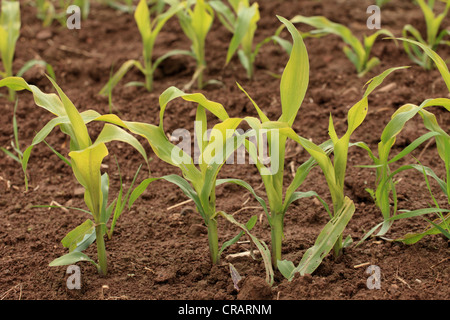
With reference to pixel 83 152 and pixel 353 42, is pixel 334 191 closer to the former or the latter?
pixel 83 152

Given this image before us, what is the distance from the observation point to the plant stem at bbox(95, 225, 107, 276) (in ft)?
6.11

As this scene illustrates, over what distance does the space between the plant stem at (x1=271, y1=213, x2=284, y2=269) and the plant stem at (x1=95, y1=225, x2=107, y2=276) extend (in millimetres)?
506

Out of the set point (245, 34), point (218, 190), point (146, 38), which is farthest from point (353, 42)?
point (218, 190)

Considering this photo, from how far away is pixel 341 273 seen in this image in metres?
1.87

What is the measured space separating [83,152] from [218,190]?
84 centimetres

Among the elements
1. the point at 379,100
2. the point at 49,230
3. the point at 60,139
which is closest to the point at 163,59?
the point at 60,139

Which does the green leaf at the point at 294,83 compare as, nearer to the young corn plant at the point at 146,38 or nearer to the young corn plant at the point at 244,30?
the young corn plant at the point at 244,30

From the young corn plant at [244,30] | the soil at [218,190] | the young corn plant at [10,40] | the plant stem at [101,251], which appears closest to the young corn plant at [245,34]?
the young corn plant at [244,30]

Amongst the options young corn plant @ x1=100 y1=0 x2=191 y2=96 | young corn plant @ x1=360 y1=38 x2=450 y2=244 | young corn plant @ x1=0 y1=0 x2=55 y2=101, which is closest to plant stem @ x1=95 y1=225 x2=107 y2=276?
young corn plant @ x1=360 y1=38 x2=450 y2=244

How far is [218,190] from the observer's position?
7.93 feet

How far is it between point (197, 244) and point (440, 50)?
198 cm

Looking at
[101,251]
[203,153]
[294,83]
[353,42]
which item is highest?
[353,42]

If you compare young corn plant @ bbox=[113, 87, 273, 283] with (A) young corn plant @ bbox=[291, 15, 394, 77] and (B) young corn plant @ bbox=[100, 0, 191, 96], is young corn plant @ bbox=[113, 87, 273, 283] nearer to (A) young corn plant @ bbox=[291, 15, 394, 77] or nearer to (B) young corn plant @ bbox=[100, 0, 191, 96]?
(B) young corn plant @ bbox=[100, 0, 191, 96]
